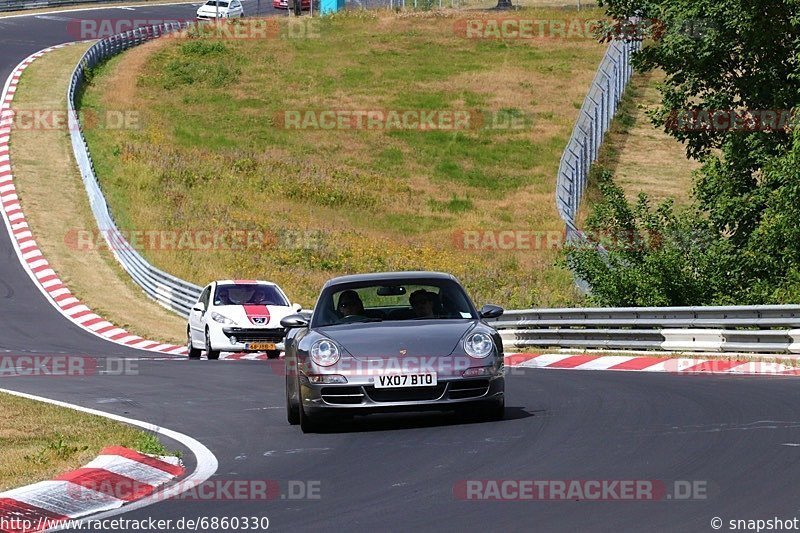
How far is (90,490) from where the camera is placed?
8.80 meters

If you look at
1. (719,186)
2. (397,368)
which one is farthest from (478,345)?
(719,186)

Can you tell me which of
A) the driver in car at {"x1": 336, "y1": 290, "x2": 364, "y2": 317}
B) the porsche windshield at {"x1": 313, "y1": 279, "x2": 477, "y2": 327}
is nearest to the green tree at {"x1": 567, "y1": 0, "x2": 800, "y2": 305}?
the porsche windshield at {"x1": 313, "y1": 279, "x2": 477, "y2": 327}

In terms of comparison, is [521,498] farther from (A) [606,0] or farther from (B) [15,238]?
(B) [15,238]

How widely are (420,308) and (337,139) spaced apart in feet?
161

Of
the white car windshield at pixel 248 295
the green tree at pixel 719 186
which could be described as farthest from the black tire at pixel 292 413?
the white car windshield at pixel 248 295

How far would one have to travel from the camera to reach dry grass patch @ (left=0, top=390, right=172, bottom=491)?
9.87 meters

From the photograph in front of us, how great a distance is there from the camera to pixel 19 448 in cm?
1138

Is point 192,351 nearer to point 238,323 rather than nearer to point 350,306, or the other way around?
point 238,323

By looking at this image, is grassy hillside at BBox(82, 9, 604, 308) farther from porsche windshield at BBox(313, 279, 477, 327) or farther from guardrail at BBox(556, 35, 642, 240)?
porsche windshield at BBox(313, 279, 477, 327)

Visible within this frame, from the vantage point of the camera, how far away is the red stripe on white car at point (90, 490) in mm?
7984

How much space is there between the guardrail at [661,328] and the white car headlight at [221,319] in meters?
4.80

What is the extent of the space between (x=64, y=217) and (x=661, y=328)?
2665cm

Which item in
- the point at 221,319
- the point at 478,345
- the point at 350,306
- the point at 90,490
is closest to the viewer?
the point at 90,490

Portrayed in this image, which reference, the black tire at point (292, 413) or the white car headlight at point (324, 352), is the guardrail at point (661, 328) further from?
the white car headlight at point (324, 352)
